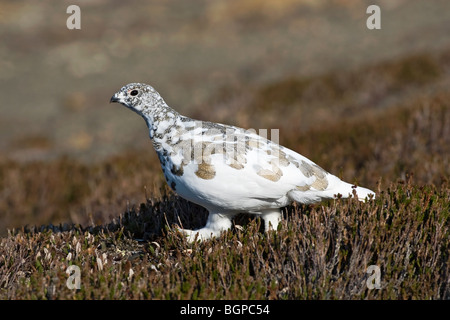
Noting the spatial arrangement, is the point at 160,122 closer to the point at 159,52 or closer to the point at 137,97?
the point at 137,97

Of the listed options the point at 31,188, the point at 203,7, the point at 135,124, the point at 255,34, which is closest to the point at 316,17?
the point at 255,34

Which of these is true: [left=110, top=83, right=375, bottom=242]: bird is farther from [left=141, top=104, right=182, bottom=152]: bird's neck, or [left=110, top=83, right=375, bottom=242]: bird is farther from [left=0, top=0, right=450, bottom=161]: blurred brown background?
[left=0, top=0, right=450, bottom=161]: blurred brown background

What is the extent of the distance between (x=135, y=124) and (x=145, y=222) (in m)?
11.3

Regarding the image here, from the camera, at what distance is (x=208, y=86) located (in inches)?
690

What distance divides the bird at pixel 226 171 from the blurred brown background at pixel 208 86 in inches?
41.8

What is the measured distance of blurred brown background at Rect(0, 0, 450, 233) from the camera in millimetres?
7512

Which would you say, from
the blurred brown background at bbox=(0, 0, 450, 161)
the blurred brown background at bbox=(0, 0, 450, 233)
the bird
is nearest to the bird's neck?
the bird

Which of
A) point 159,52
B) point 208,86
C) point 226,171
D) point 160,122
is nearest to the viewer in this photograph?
point 226,171

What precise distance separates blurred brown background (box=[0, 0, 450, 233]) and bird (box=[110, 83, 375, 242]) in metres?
1.06

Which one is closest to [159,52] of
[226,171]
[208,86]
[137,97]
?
[208,86]

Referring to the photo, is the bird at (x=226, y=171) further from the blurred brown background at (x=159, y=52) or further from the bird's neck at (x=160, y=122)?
the blurred brown background at (x=159, y=52)

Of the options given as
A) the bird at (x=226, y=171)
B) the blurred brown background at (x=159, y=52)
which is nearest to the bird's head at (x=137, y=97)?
the bird at (x=226, y=171)

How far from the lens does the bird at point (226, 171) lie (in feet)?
10.9

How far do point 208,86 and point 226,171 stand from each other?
47.5 feet
